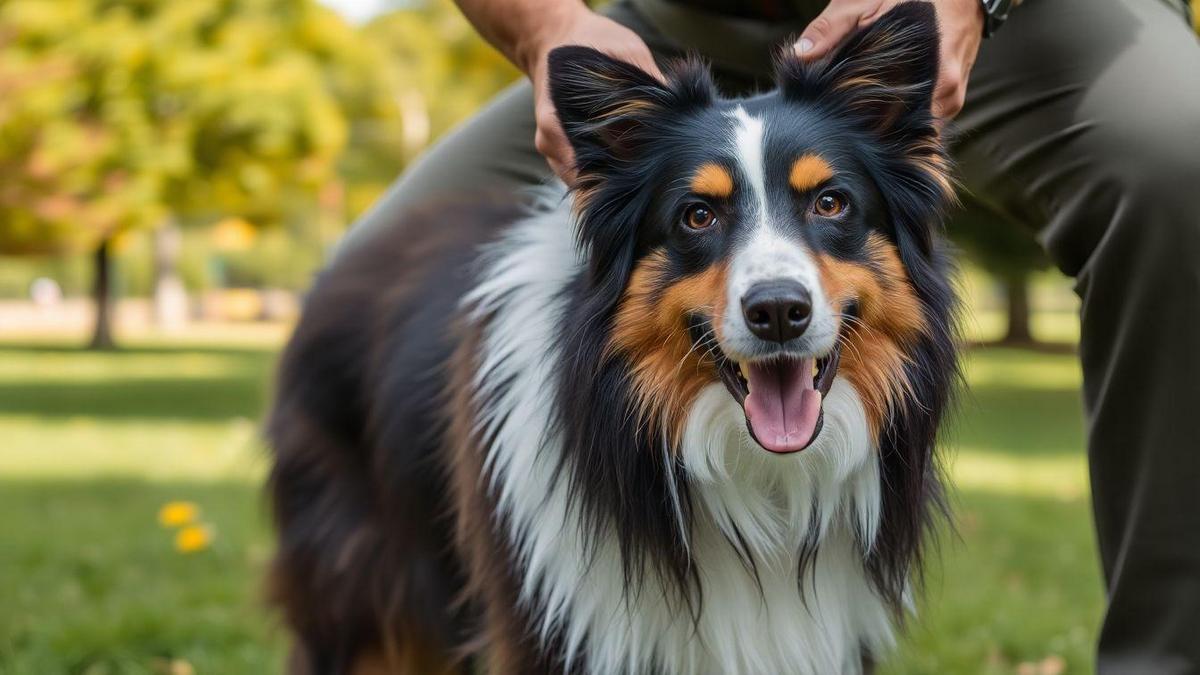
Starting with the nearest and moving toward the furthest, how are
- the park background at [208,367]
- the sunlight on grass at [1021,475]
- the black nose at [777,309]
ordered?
the black nose at [777,309], the park background at [208,367], the sunlight on grass at [1021,475]

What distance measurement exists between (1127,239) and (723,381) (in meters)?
0.84

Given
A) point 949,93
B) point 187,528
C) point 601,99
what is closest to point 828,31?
point 949,93

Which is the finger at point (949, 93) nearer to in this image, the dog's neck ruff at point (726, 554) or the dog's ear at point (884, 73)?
the dog's ear at point (884, 73)

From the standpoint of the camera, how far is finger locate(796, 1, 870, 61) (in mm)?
2893

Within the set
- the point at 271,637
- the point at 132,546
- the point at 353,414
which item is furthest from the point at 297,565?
the point at 132,546

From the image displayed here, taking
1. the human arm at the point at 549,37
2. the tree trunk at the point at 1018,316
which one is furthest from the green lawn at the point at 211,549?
the tree trunk at the point at 1018,316

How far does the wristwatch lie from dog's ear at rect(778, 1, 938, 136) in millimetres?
205

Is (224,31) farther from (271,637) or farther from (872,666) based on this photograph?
(872,666)

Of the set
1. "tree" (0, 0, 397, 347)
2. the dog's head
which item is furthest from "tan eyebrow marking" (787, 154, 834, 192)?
"tree" (0, 0, 397, 347)

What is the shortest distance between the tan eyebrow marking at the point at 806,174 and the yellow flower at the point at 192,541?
14.6 ft

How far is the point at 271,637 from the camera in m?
4.41

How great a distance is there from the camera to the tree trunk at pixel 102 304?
1067 inches

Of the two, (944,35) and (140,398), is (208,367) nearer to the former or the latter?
(140,398)

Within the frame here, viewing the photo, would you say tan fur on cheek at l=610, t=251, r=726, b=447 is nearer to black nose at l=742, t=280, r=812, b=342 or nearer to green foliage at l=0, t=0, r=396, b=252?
black nose at l=742, t=280, r=812, b=342
